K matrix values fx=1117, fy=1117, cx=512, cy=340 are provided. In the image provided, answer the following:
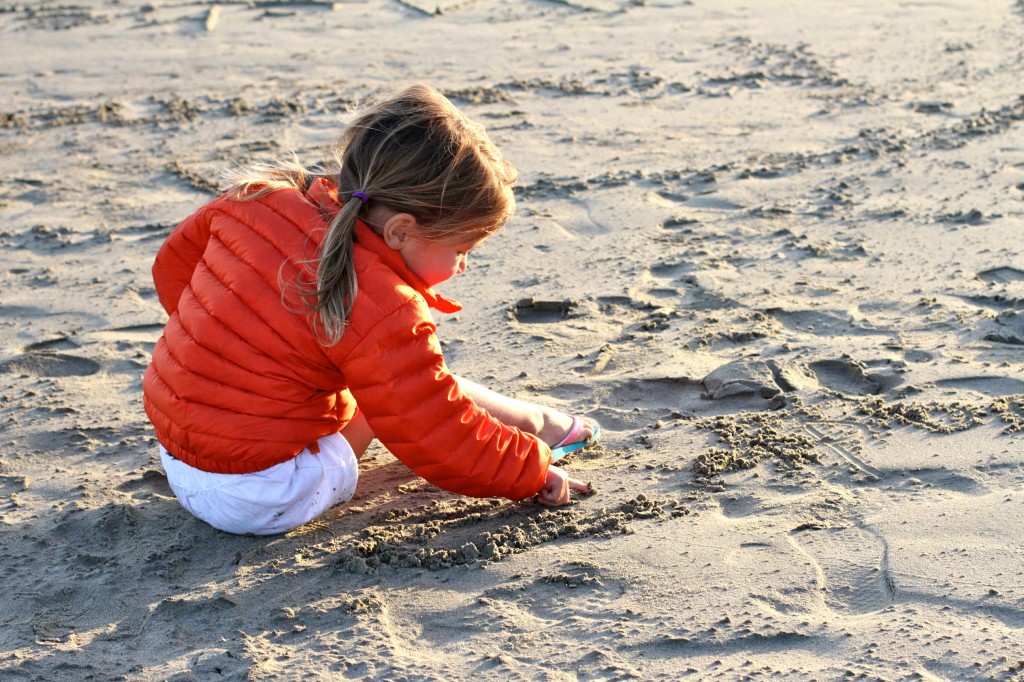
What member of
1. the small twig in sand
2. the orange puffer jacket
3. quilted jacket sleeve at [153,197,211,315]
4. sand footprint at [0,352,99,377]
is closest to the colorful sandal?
the orange puffer jacket

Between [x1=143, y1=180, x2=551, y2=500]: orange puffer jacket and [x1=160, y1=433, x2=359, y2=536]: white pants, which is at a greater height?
[x1=143, y1=180, x2=551, y2=500]: orange puffer jacket

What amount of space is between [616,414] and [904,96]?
12.0ft

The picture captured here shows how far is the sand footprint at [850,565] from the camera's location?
2217 mm

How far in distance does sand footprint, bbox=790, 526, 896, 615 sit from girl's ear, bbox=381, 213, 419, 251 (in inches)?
41.9

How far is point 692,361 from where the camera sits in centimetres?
335

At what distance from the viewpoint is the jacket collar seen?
2.37 meters

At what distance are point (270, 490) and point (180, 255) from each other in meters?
0.65

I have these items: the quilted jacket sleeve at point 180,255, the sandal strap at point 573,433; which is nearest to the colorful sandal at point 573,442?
the sandal strap at point 573,433

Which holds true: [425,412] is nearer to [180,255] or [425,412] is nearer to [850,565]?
[180,255]

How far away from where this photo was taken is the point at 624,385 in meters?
3.25

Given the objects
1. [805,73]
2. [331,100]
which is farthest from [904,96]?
[331,100]

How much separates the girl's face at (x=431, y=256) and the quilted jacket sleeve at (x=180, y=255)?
53cm

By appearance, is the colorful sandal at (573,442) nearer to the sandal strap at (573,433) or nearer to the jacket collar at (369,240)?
the sandal strap at (573,433)

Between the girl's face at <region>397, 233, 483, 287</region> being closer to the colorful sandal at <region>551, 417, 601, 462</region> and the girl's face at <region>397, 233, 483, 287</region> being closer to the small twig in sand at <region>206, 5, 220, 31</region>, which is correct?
the colorful sandal at <region>551, 417, 601, 462</region>
